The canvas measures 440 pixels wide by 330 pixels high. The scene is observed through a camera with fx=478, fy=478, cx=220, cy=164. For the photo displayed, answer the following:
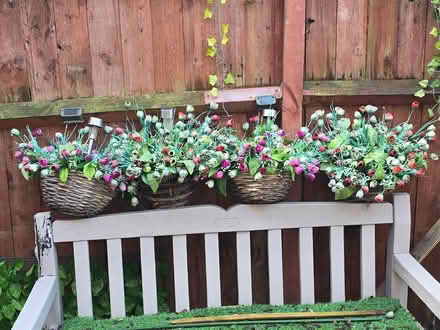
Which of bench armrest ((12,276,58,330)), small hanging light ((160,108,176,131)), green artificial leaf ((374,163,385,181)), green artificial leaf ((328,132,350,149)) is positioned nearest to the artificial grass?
bench armrest ((12,276,58,330))

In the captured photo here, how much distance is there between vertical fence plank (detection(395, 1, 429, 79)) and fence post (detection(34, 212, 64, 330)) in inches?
62.7

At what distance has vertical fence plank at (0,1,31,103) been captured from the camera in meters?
1.91

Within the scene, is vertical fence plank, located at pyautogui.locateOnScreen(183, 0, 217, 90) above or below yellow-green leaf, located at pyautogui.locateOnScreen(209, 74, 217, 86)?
above

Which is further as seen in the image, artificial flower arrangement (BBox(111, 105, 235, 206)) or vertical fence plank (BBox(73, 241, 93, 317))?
vertical fence plank (BBox(73, 241, 93, 317))

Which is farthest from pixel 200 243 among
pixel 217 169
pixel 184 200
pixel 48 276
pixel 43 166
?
pixel 43 166

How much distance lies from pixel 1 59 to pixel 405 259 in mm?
1845

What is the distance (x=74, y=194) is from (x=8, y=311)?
25.4 inches

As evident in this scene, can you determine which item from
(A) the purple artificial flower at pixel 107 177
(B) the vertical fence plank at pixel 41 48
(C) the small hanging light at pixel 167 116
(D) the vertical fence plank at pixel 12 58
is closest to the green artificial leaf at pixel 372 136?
(C) the small hanging light at pixel 167 116

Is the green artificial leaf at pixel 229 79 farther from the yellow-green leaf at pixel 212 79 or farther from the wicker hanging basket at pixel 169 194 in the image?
the wicker hanging basket at pixel 169 194

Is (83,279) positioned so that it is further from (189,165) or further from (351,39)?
(351,39)

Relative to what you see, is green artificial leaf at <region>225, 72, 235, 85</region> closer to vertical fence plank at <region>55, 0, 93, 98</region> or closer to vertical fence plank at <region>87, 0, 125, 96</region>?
vertical fence plank at <region>87, 0, 125, 96</region>

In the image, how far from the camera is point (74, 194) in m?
1.76

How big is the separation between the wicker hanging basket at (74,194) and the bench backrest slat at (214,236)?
0.08 metres

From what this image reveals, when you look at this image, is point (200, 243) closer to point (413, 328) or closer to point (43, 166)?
point (43, 166)
